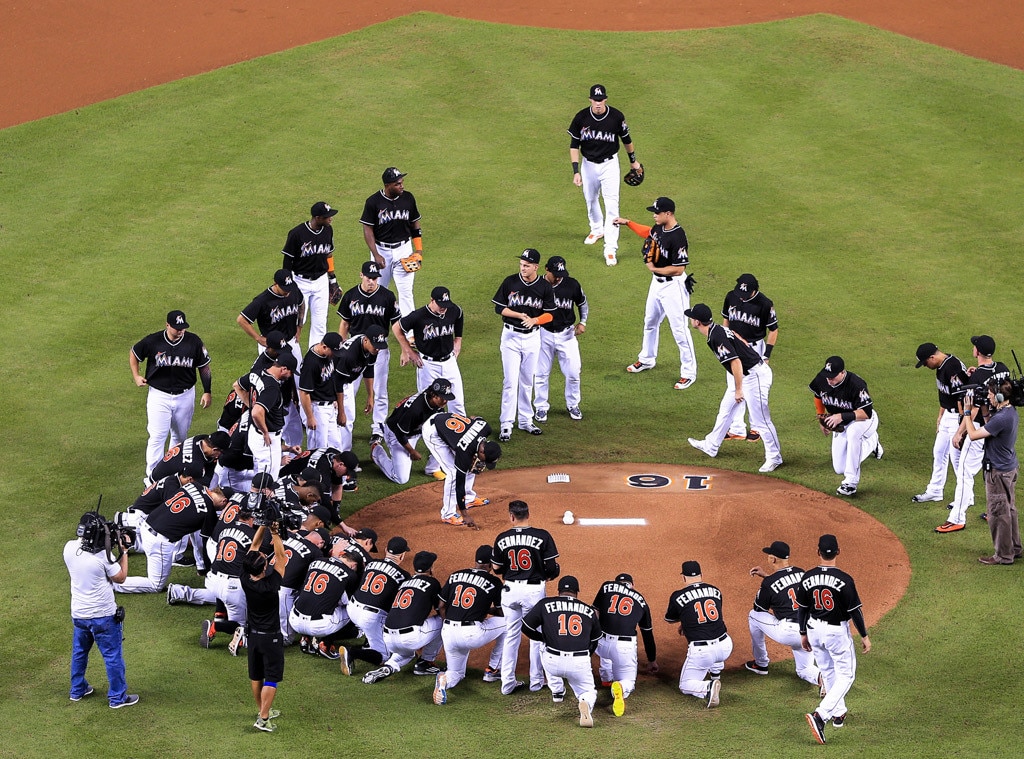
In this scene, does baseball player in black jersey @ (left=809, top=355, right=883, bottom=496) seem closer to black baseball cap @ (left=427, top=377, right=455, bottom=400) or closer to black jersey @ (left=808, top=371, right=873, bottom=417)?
black jersey @ (left=808, top=371, right=873, bottom=417)

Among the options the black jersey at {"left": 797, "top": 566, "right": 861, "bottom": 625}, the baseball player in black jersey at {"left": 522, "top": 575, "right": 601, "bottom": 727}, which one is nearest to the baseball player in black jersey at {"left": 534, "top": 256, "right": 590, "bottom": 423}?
the baseball player in black jersey at {"left": 522, "top": 575, "right": 601, "bottom": 727}

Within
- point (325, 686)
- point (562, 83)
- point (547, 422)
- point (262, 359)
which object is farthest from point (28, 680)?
point (562, 83)

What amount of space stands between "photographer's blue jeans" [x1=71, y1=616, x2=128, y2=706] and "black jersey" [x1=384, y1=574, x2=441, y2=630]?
228cm

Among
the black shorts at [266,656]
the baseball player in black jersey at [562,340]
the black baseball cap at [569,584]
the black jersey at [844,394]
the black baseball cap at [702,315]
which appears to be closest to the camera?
the black shorts at [266,656]

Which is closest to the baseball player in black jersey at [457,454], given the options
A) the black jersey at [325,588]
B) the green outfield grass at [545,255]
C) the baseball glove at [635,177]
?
the green outfield grass at [545,255]

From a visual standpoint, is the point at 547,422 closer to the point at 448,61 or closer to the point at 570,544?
the point at 570,544

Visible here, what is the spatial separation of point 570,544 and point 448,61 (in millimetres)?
16136

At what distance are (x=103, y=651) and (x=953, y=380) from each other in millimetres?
8905

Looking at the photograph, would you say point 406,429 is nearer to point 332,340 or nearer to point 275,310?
point 332,340

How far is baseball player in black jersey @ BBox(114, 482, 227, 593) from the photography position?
1223cm

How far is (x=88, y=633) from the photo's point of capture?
404 inches

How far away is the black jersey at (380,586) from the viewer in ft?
37.0

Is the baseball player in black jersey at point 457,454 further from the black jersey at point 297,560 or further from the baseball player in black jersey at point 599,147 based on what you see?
the baseball player in black jersey at point 599,147

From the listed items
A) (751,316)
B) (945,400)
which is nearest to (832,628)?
(945,400)
